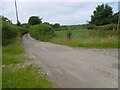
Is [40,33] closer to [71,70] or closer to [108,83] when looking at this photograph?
[71,70]

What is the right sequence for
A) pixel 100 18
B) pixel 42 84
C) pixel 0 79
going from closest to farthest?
1. pixel 42 84
2. pixel 0 79
3. pixel 100 18

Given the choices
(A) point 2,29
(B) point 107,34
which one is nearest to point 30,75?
(A) point 2,29

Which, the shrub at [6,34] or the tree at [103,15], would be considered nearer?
the shrub at [6,34]

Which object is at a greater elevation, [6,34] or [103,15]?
[103,15]

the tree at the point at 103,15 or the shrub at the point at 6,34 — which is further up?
the tree at the point at 103,15

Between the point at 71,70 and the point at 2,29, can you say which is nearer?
the point at 71,70

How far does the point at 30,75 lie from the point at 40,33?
10.7m

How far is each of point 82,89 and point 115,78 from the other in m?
1.24

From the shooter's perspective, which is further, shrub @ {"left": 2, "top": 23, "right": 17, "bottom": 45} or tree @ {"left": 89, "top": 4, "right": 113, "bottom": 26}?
tree @ {"left": 89, "top": 4, "right": 113, "bottom": 26}

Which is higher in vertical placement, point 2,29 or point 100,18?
point 100,18

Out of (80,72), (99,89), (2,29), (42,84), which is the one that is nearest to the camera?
(99,89)

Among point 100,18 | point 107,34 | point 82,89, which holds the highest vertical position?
point 100,18

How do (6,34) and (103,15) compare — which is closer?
(6,34)

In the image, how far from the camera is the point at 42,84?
2762 millimetres
